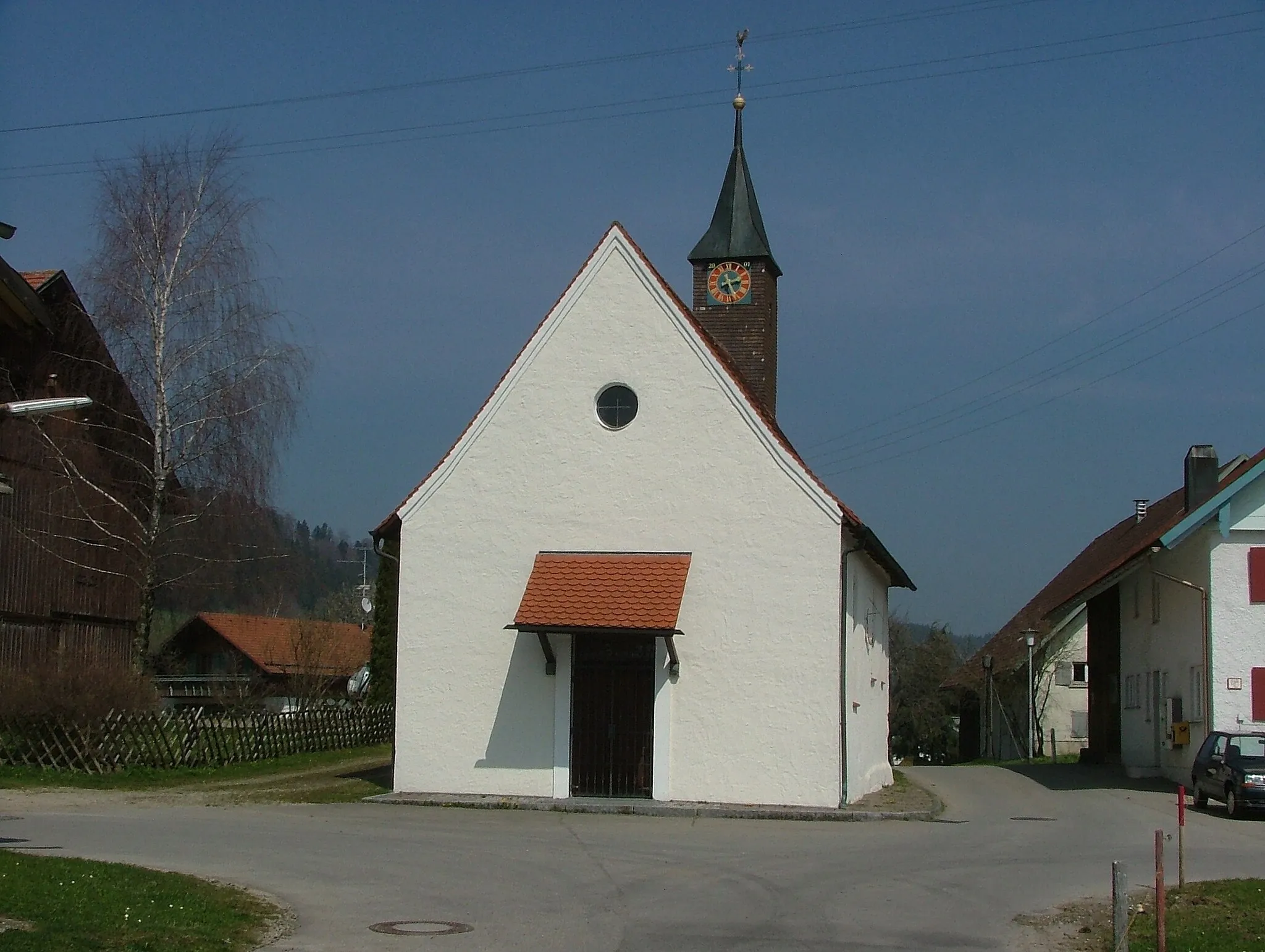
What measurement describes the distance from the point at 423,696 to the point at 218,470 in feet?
33.4

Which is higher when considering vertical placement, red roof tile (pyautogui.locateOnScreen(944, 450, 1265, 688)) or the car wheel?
red roof tile (pyautogui.locateOnScreen(944, 450, 1265, 688))

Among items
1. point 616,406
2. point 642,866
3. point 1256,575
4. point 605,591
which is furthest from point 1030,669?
point 642,866

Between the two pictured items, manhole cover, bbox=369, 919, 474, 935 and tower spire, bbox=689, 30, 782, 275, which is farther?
tower spire, bbox=689, 30, 782, 275

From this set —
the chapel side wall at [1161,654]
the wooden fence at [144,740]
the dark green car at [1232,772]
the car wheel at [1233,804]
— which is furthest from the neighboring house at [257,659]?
the car wheel at [1233,804]

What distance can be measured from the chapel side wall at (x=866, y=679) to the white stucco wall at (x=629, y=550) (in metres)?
1.59

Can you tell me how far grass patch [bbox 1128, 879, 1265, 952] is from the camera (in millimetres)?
10562

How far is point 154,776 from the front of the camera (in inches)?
1032

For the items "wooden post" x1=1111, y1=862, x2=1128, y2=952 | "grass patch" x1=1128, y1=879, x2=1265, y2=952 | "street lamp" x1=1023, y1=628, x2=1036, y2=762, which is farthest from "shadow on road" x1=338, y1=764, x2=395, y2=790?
"street lamp" x1=1023, y1=628, x2=1036, y2=762

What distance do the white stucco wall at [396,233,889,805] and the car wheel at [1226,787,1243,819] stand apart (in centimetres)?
589

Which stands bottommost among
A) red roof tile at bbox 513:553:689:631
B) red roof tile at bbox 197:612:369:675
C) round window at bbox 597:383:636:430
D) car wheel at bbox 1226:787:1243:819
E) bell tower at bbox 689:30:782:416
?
car wheel at bbox 1226:787:1243:819

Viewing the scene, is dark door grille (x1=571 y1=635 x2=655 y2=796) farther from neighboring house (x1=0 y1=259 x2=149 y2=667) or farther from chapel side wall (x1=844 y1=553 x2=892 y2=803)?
neighboring house (x1=0 y1=259 x2=149 y2=667)

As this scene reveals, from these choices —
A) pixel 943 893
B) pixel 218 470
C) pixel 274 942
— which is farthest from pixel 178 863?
pixel 218 470

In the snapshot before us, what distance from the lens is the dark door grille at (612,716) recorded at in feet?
74.3

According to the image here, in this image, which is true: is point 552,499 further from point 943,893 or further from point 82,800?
point 943,893
